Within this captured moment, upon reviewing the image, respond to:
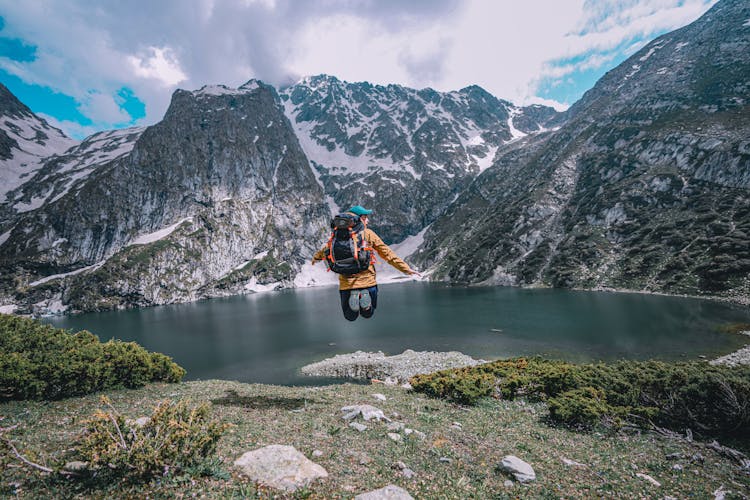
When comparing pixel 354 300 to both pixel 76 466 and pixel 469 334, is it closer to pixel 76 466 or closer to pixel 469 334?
pixel 76 466

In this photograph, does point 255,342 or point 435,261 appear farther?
point 435,261

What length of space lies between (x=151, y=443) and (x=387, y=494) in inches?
179

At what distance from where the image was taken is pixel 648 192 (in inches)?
4284

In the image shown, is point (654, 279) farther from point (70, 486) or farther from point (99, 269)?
point (99, 269)

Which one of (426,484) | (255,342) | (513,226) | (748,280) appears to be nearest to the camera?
(426,484)

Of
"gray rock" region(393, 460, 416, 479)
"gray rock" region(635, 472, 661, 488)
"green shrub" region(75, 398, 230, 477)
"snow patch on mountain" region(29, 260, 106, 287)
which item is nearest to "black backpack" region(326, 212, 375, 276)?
"green shrub" region(75, 398, 230, 477)

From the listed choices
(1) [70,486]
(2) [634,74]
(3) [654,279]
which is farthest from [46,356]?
(2) [634,74]

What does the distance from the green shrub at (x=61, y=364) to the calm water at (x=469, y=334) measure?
18.2 metres

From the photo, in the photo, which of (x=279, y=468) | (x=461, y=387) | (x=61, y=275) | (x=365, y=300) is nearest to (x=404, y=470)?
(x=279, y=468)

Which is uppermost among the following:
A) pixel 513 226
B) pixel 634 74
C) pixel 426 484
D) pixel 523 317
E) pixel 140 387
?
pixel 634 74

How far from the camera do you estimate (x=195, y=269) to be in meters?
176

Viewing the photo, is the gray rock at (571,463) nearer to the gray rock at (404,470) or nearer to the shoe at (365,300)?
the gray rock at (404,470)

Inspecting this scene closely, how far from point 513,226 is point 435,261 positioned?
54439 mm

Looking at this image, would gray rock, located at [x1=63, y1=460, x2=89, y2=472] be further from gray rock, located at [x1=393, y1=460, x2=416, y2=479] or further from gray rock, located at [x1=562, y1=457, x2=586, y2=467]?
gray rock, located at [x1=562, y1=457, x2=586, y2=467]
